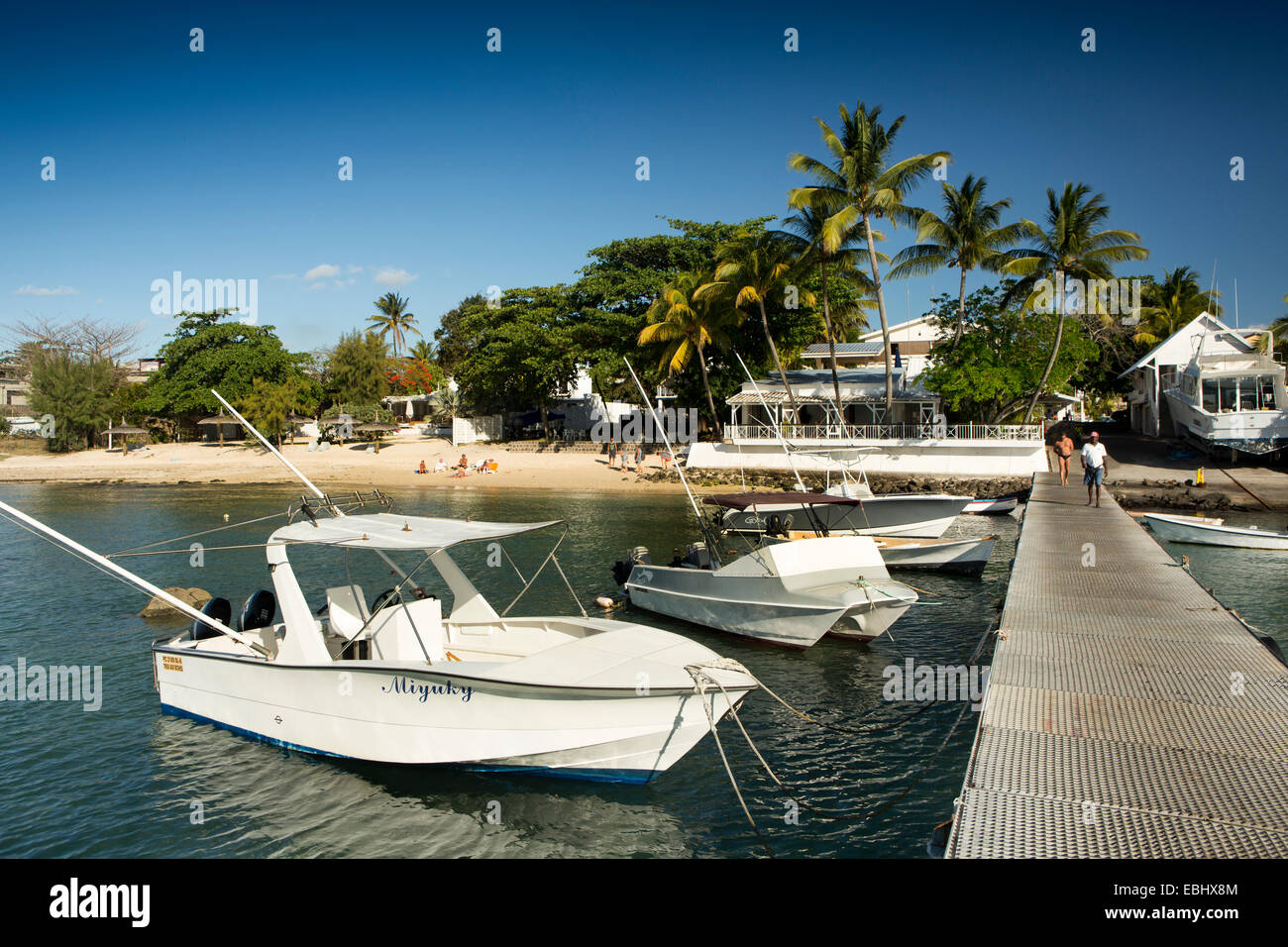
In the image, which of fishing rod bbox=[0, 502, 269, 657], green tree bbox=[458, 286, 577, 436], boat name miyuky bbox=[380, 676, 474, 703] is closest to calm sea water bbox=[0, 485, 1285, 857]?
boat name miyuky bbox=[380, 676, 474, 703]

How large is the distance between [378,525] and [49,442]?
68385mm

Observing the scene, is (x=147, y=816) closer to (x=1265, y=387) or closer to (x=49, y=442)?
(x=1265, y=387)

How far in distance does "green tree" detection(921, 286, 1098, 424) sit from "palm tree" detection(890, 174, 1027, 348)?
1.12 m

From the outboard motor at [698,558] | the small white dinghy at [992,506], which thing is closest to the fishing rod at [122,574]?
the outboard motor at [698,558]

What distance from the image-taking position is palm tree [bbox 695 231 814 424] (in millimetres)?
38562

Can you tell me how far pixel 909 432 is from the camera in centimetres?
3941

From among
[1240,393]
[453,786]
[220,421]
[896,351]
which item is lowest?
[453,786]

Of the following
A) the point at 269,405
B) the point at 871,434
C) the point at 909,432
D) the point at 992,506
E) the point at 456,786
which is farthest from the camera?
the point at 269,405

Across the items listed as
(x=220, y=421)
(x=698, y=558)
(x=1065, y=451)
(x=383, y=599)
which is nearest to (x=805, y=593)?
(x=698, y=558)

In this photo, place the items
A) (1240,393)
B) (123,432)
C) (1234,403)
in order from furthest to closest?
1. (123,432)
2. (1240,393)
3. (1234,403)

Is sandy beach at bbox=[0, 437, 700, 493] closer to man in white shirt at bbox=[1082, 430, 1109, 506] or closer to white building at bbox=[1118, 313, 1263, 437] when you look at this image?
man in white shirt at bbox=[1082, 430, 1109, 506]

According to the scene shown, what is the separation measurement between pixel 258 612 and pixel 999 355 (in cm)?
3529

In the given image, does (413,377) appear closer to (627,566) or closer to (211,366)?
(211,366)
